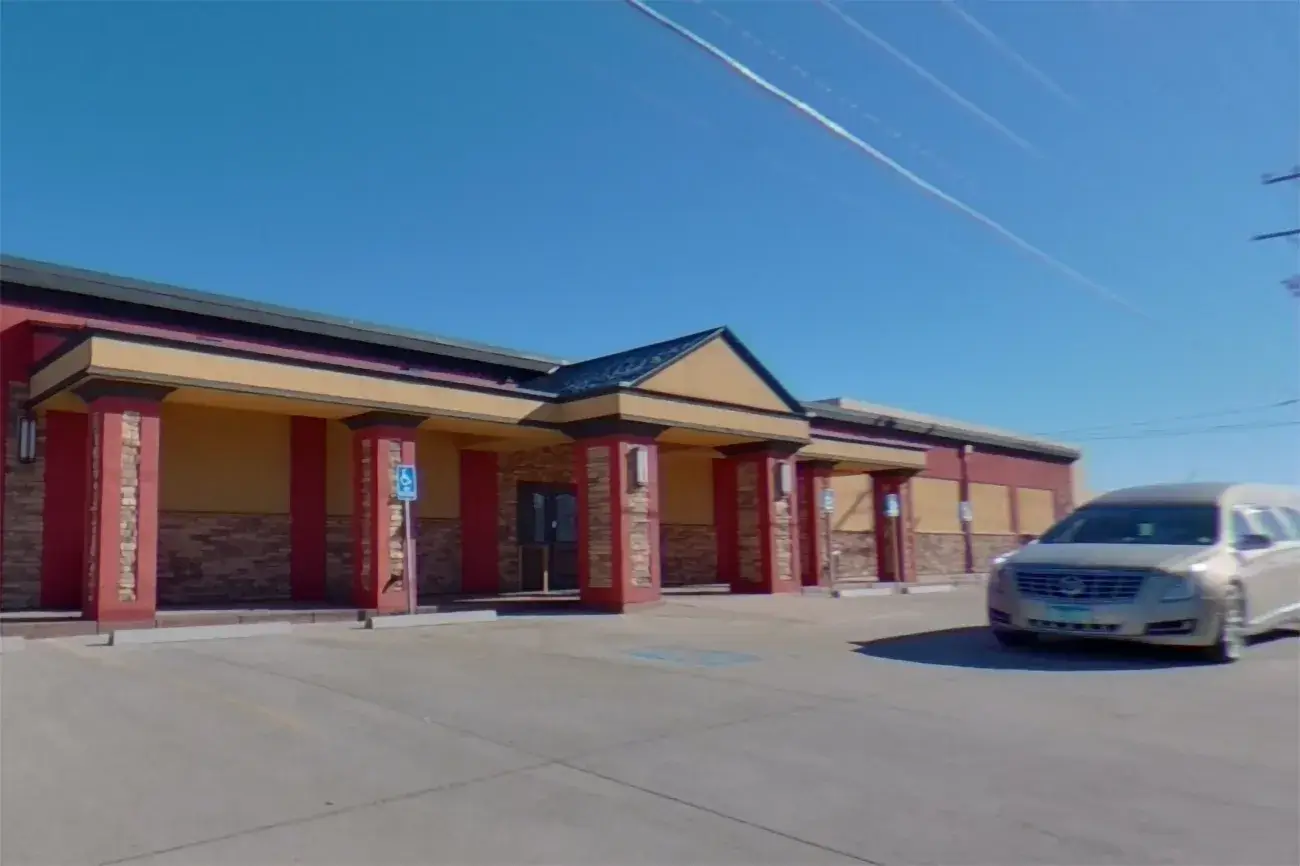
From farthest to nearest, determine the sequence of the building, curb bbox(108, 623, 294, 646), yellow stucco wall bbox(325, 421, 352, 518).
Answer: yellow stucco wall bbox(325, 421, 352, 518), the building, curb bbox(108, 623, 294, 646)

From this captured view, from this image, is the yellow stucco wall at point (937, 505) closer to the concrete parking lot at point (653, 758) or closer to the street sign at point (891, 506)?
the street sign at point (891, 506)

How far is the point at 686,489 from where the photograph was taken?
23.6m

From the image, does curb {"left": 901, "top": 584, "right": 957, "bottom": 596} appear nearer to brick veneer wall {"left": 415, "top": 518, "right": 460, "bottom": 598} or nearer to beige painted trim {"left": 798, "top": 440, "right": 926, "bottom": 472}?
beige painted trim {"left": 798, "top": 440, "right": 926, "bottom": 472}

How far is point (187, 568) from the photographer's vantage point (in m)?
15.1

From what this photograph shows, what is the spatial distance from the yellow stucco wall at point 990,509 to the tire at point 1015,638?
23.5 metres

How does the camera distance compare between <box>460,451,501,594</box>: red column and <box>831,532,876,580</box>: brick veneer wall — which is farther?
<box>831,532,876,580</box>: brick veneer wall

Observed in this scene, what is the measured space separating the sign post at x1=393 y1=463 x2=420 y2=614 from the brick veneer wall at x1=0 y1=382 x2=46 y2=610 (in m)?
5.07

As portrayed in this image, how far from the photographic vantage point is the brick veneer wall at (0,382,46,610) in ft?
44.4

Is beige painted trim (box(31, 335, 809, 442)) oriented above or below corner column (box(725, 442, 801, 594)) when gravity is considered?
above

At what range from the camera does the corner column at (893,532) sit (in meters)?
24.3

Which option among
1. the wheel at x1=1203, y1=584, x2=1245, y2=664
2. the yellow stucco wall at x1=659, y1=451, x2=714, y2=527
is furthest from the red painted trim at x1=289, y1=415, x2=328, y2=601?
the wheel at x1=1203, y1=584, x2=1245, y2=664

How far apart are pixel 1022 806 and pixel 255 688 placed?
5.82 m

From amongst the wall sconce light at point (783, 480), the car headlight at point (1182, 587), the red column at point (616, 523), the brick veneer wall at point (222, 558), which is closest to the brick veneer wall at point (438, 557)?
the brick veneer wall at point (222, 558)

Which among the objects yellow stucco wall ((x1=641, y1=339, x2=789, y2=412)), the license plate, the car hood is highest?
yellow stucco wall ((x1=641, y1=339, x2=789, y2=412))
